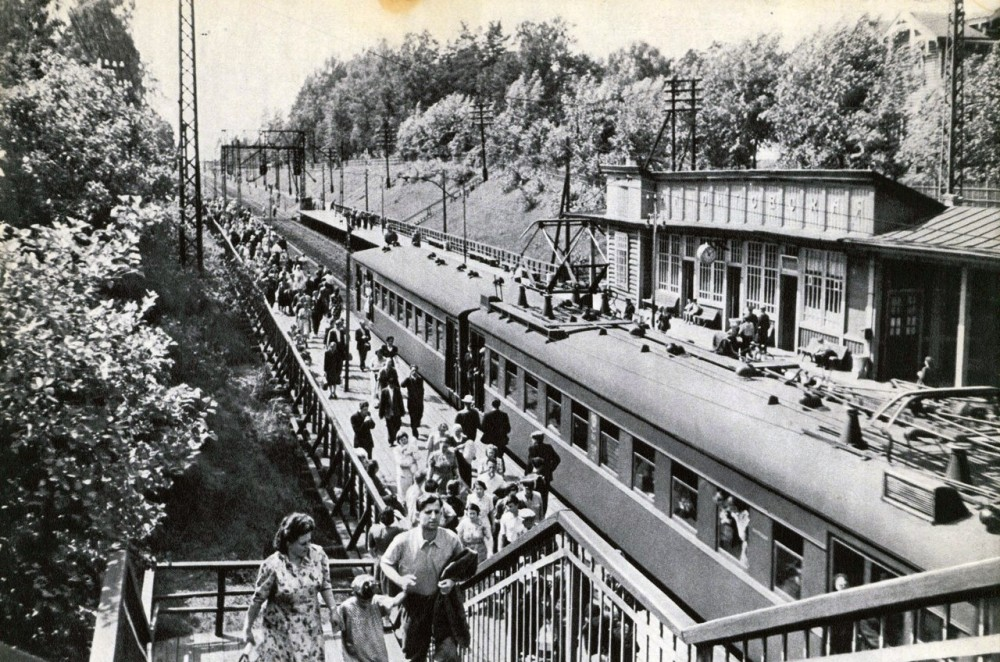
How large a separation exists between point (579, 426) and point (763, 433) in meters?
4.98

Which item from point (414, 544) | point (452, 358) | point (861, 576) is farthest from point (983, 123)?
point (414, 544)

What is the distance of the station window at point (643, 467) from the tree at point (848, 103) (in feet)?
109

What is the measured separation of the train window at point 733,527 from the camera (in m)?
9.66

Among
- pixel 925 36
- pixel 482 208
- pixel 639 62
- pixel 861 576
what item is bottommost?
pixel 861 576

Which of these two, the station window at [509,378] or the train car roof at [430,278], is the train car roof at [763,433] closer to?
the station window at [509,378]

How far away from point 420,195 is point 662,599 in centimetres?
7649

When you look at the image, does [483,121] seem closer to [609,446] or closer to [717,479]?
[609,446]

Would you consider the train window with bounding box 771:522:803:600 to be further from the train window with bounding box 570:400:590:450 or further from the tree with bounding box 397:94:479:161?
the tree with bounding box 397:94:479:161

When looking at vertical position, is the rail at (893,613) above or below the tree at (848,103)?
below

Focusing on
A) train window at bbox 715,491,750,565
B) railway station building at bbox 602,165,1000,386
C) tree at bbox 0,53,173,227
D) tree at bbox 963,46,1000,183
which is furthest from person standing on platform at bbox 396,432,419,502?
tree at bbox 963,46,1000,183

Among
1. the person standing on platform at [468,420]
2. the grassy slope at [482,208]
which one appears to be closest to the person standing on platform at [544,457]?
the person standing on platform at [468,420]

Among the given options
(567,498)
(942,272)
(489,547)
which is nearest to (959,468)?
(489,547)

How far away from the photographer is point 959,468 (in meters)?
7.17

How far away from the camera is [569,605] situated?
5.58m
